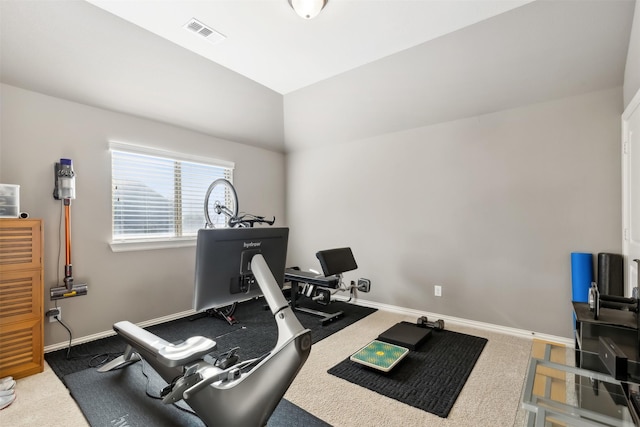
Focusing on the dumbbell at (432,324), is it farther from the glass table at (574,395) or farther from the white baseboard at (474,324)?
the glass table at (574,395)

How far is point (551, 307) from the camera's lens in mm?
3078

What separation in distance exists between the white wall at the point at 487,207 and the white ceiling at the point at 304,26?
4.39ft

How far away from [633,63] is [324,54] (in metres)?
2.52

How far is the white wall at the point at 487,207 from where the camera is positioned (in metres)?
2.91

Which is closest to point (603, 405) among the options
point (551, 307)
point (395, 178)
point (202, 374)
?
point (202, 374)

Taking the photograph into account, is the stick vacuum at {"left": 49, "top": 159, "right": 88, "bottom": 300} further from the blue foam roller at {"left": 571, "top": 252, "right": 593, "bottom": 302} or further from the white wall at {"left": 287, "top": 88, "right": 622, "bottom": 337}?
the blue foam roller at {"left": 571, "top": 252, "right": 593, "bottom": 302}

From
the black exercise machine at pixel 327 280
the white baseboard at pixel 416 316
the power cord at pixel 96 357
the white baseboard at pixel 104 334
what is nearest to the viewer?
the power cord at pixel 96 357

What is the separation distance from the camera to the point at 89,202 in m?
3.15

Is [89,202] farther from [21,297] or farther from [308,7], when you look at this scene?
[308,7]

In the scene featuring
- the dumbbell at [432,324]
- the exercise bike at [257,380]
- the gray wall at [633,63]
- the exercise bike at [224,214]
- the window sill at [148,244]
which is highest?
the gray wall at [633,63]

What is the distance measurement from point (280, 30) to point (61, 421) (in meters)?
3.30

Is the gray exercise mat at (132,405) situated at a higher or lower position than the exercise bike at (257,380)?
lower

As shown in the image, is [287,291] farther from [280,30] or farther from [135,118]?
[280,30]

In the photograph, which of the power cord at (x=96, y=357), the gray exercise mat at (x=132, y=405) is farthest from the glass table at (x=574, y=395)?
the power cord at (x=96, y=357)
